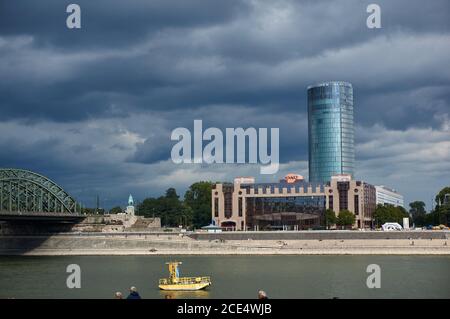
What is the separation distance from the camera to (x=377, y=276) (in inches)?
2345

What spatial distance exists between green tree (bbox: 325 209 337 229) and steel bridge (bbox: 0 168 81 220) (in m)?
53.2

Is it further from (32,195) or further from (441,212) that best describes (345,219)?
(32,195)

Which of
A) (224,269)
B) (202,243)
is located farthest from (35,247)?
(224,269)

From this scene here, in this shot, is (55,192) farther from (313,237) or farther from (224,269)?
(224,269)

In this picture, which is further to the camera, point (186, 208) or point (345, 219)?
point (186, 208)

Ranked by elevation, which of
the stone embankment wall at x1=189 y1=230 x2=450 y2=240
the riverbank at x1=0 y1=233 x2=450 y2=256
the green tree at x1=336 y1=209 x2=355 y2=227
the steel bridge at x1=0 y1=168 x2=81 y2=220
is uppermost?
the steel bridge at x1=0 y1=168 x2=81 y2=220

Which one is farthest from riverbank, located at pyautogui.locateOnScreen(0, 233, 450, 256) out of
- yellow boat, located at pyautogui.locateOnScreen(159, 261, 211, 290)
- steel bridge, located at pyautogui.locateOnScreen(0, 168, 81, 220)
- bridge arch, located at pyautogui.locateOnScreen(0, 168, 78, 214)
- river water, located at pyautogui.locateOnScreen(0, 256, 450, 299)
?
yellow boat, located at pyautogui.locateOnScreen(159, 261, 211, 290)

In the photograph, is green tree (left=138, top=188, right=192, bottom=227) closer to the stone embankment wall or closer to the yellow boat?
the stone embankment wall

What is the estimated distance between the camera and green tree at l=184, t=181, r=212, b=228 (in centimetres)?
16962

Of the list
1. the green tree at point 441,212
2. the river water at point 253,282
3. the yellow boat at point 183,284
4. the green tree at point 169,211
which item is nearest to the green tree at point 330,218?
the green tree at point 441,212

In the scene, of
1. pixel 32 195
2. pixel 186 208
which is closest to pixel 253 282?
pixel 32 195

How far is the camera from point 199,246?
390 feet

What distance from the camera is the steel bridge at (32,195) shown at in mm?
138250

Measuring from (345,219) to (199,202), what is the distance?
4769 centimetres
